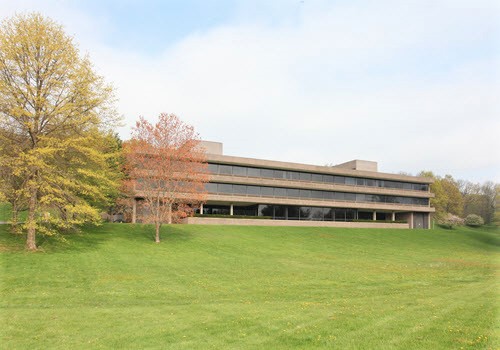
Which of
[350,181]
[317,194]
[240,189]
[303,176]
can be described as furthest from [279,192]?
[350,181]

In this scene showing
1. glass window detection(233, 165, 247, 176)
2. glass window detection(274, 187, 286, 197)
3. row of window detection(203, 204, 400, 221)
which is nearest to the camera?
glass window detection(233, 165, 247, 176)

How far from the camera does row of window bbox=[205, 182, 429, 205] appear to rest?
201ft

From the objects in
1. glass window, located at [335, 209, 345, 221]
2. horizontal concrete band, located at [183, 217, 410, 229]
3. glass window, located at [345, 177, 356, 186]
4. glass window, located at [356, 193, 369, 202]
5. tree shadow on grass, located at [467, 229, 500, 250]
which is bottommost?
tree shadow on grass, located at [467, 229, 500, 250]

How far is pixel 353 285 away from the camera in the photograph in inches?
810

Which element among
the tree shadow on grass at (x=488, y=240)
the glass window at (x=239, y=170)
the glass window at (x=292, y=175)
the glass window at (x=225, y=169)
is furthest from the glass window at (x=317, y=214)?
the tree shadow on grass at (x=488, y=240)

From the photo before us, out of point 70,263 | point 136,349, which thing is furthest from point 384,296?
point 70,263

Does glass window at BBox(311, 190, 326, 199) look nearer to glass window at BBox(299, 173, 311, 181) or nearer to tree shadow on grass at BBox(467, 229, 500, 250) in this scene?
glass window at BBox(299, 173, 311, 181)

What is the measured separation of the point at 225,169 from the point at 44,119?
35.8 metres

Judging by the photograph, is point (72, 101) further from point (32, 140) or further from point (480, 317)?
point (480, 317)

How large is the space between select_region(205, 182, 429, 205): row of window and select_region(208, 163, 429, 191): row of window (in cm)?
200

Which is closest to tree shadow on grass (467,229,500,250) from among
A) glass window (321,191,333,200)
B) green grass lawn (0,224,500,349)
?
glass window (321,191,333,200)

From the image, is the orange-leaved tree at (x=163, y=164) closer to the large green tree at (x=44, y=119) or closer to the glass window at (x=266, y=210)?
the large green tree at (x=44, y=119)

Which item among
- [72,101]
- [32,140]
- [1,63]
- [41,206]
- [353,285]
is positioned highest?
[1,63]

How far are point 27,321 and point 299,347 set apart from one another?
28.5ft
